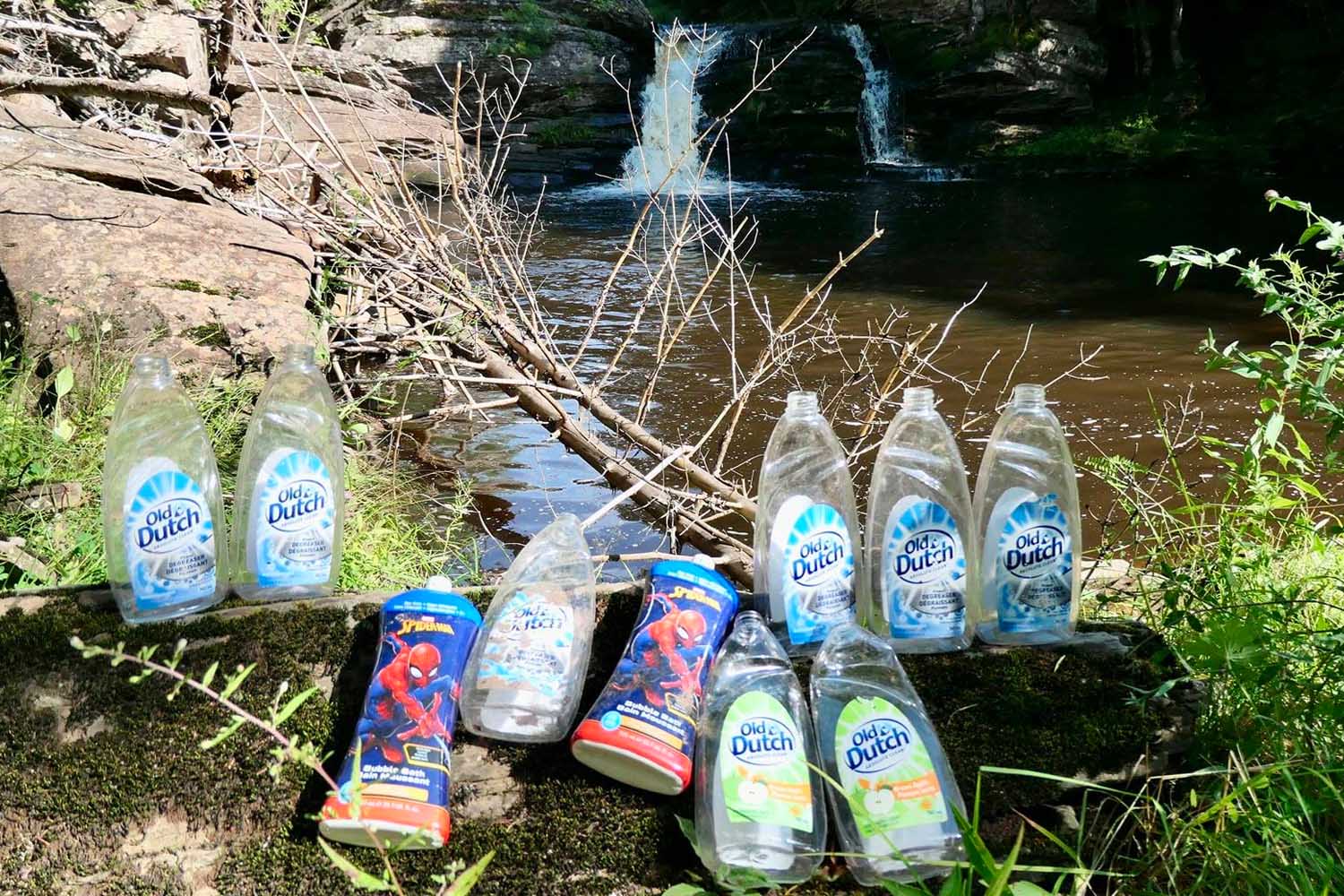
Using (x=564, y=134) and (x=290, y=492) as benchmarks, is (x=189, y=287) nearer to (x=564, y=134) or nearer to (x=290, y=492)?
(x=290, y=492)

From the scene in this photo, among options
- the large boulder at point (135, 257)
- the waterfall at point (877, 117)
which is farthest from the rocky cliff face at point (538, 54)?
the large boulder at point (135, 257)

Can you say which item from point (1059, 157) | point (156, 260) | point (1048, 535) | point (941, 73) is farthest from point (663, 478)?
point (941, 73)

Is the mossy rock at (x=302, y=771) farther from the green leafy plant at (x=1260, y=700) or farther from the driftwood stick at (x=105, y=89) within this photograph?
the driftwood stick at (x=105, y=89)

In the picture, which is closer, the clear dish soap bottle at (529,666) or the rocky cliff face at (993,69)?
the clear dish soap bottle at (529,666)

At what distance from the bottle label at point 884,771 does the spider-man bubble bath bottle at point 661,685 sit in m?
0.23

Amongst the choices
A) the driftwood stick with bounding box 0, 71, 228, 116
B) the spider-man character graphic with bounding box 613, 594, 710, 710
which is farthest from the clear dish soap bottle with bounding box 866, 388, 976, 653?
the driftwood stick with bounding box 0, 71, 228, 116

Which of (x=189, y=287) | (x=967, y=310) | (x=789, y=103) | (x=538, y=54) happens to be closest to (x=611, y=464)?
(x=189, y=287)

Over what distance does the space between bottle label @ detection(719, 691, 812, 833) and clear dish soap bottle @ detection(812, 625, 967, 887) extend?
0.20 ft

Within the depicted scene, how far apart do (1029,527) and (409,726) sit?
3.30ft

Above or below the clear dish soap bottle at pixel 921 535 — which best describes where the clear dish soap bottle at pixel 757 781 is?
below

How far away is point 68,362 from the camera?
10.8ft

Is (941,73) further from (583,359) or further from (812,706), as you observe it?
→ (812,706)

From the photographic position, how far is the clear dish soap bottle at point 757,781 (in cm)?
150

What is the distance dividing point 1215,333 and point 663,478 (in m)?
5.03
